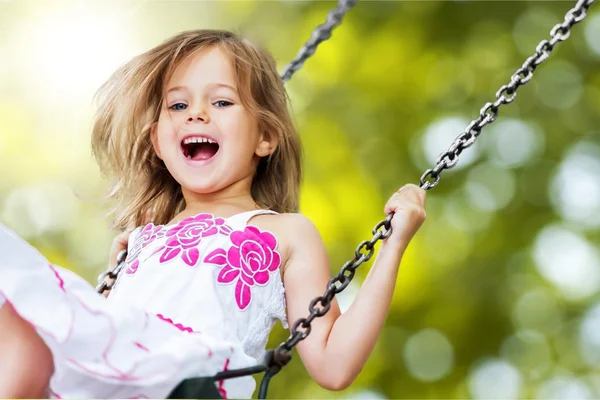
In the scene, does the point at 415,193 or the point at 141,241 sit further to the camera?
the point at 141,241

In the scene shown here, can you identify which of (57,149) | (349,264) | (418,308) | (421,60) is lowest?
(418,308)

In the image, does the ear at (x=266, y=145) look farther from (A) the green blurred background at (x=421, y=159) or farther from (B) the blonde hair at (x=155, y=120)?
(A) the green blurred background at (x=421, y=159)

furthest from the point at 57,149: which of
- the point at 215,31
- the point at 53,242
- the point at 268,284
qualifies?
the point at 268,284

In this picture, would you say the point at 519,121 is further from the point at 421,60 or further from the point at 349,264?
the point at 349,264

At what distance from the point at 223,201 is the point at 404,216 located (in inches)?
14.0

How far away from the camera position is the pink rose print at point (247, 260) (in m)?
1.37

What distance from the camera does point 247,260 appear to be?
55.0 inches

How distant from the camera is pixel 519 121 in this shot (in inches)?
180

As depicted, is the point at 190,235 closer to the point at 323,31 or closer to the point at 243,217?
the point at 243,217

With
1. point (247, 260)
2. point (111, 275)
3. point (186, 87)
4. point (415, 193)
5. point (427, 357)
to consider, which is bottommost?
point (427, 357)

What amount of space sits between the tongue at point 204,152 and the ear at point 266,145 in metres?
0.08

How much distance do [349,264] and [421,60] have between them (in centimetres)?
345

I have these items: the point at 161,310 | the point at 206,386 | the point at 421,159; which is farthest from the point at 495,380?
the point at 206,386

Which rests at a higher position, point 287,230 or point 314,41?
point 314,41
